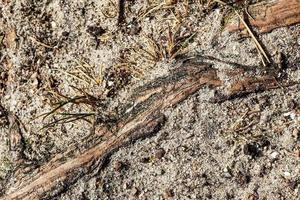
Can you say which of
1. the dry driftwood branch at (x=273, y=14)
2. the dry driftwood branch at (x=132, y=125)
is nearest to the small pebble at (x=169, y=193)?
the dry driftwood branch at (x=132, y=125)

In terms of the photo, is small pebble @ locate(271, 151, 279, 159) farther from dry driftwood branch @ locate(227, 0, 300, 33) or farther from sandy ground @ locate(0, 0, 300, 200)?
dry driftwood branch @ locate(227, 0, 300, 33)

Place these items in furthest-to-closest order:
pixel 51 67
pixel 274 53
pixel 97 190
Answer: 1. pixel 51 67
2. pixel 97 190
3. pixel 274 53

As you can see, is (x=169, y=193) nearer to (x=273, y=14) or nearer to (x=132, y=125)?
(x=132, y=125)

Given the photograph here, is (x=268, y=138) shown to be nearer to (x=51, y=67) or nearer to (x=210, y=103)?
(x=210, y=103)

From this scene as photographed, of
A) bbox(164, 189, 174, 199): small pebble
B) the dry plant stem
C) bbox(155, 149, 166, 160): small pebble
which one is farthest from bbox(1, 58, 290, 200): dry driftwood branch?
bbox(164, 189, 174, 199): small pebble

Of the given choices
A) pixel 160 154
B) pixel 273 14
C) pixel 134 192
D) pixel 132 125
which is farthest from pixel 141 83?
pixel 273 14

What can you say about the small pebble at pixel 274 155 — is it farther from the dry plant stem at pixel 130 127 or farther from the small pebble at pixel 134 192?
the small pebble at pixel 134 192

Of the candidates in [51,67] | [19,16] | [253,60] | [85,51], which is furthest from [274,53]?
[19,16]

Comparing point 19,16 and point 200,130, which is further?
point 19,16

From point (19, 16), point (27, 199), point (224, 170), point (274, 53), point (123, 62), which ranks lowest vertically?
point (224, 170)
